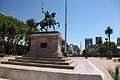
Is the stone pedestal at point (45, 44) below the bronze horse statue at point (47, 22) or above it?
below

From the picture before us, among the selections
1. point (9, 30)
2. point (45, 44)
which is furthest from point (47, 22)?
point (9, 30)

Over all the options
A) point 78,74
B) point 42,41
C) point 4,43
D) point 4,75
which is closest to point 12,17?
point 4,43

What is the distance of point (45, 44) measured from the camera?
56.1 ft

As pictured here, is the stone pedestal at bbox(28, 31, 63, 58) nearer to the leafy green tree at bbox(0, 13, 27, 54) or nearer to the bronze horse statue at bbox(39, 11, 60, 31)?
the bronze horse statue at bbox(39, 11, 60, 31)

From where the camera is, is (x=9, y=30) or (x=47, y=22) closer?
(x=47, y=22)

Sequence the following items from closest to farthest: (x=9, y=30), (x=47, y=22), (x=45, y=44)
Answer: (x=45, y=44)
(x=47, y=22)
(x=9, y=30)

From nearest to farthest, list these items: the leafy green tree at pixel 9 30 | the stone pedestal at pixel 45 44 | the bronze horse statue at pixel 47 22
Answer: the stone pedestal at pixel 45 44, the bronze horse statue at pixel 47 22, the leafy green tree at pixel 9 30

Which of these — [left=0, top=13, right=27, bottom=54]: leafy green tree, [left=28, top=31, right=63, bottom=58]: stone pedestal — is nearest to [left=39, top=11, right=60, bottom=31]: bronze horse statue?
[left=28, top=31, right=63, bottom=58]: stone pedestal

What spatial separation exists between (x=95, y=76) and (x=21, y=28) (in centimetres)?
3560

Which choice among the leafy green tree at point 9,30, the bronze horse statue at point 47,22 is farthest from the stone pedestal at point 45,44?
the leafy green tree at point 9,30

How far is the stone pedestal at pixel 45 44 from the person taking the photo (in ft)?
53.0

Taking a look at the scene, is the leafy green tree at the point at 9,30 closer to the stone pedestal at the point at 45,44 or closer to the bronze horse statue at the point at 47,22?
the bronze horse statue at the point at 47,22

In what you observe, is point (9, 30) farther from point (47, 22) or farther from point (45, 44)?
point (45, 44)

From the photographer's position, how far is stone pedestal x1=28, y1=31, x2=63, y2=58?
636 inches
